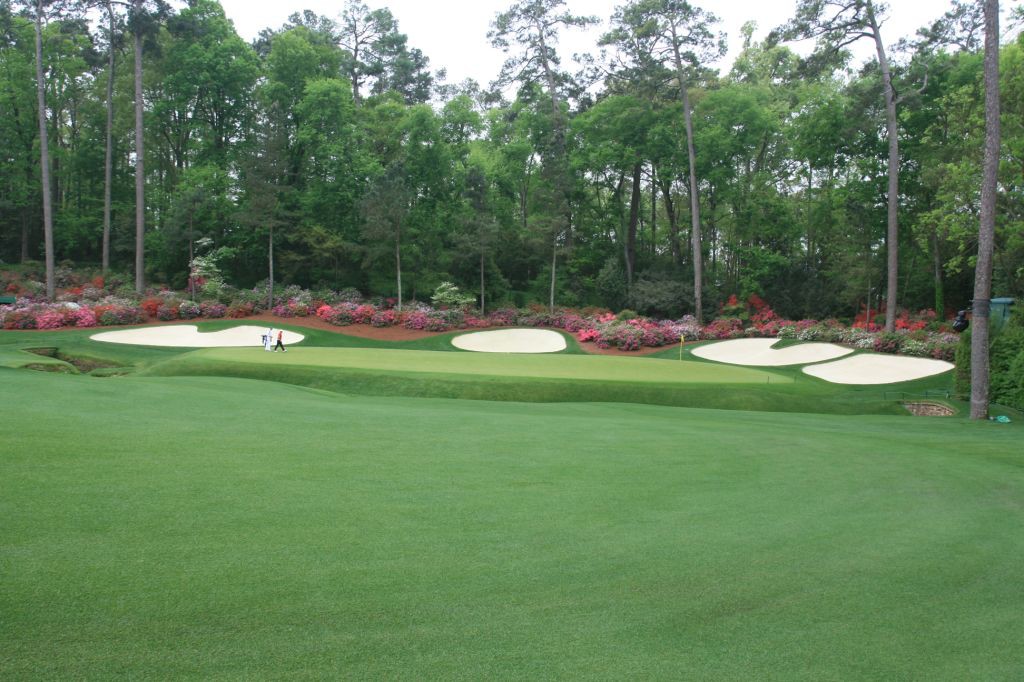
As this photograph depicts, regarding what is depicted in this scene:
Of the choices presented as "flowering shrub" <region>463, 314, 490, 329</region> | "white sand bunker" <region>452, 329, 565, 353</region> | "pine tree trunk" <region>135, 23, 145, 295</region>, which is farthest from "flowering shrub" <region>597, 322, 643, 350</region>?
"pine tree trunk" <region>135, 23, 145, 295</region>

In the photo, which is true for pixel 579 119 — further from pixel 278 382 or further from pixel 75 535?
pixel 75 535

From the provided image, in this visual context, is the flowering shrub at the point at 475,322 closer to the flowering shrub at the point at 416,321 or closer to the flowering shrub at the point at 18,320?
the flowering shrub at the point at 416,321

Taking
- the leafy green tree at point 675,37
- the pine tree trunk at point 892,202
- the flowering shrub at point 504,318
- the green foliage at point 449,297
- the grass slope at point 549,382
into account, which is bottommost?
the grass slope at point 549,382

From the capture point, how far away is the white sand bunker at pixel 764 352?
23406mm

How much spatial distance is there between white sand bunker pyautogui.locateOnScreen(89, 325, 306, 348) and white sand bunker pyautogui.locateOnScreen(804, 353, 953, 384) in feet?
64.0

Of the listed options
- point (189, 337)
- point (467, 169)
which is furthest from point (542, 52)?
point (189, 337)

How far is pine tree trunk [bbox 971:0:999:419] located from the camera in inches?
577

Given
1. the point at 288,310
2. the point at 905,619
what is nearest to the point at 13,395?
the point at 905,619

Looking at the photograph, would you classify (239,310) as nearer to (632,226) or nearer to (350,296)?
(350,296)

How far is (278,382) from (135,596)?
41.3 feet

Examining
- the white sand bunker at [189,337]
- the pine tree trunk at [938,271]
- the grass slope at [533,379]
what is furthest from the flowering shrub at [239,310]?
the pine tree trunk at [938,271]

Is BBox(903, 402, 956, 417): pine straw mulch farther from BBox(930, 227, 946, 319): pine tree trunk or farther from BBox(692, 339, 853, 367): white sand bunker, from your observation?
BBox(930, 227, 946, 319): pine tree trunk

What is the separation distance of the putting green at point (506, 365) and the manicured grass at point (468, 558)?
29.7ft

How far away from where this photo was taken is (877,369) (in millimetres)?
20094
